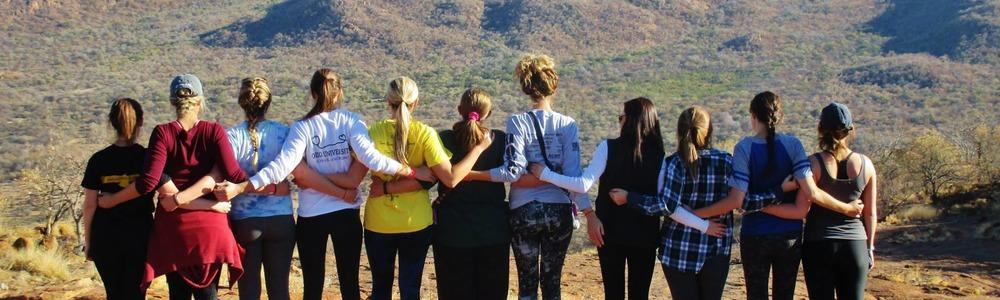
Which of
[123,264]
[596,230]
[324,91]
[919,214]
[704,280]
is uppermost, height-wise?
[324,91]

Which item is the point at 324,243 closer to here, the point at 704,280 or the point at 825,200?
the point at 704,280

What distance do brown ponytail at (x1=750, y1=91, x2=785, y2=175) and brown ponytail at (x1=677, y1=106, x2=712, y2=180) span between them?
0.27m

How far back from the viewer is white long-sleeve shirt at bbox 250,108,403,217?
4434 mm

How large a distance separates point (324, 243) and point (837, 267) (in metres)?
2.64

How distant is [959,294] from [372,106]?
3181 centimetres

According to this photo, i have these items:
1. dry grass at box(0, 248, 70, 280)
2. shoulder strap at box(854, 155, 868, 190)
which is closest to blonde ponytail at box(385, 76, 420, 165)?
shoulder strap at box(854, 155, 868, 190)

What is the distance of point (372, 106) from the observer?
39.3 meters

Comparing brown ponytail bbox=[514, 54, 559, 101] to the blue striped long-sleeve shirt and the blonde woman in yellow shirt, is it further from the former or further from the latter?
the blue striped long-sleeve shirt

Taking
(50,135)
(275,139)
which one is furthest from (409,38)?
(275,139)

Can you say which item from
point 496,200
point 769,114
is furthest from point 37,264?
point 769,114

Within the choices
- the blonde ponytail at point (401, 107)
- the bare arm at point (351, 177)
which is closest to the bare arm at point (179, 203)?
the bare arm at point (351, 177)

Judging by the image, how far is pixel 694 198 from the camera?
14.9 ft

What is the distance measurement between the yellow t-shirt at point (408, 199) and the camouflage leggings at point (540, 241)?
0.50m

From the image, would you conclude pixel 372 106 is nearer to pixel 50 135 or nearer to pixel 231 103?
pixel 231 103
